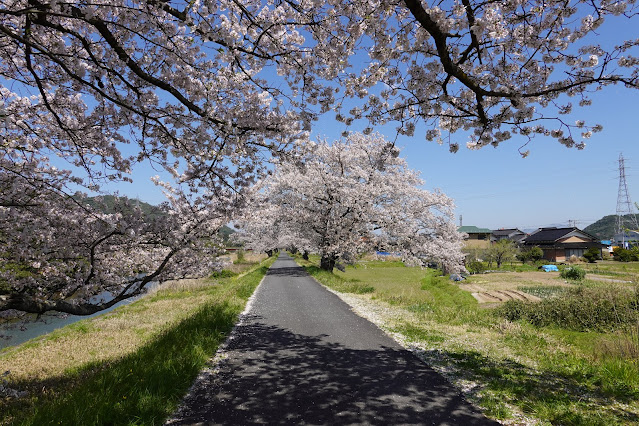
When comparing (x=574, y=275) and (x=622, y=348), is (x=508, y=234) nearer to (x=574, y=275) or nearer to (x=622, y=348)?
(x=574, y=275)

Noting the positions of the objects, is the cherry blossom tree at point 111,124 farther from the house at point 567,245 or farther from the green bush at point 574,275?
the house at point 567,245

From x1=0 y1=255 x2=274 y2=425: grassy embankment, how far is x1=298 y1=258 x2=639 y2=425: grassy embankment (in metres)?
4.70

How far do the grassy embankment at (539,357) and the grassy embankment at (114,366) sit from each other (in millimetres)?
4704

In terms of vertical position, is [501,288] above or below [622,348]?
below

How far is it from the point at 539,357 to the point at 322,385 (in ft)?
16.0

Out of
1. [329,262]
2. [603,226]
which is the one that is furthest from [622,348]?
[603,226]

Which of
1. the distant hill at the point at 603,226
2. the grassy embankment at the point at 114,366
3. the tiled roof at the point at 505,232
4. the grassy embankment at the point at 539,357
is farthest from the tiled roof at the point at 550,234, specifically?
the distant hill at the point at 603,226

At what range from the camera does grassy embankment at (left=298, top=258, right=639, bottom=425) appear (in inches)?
194

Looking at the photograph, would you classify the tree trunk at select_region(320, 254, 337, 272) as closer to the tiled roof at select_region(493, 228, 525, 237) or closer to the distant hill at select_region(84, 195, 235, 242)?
the distant hill at select_region(84, 195, 235, 242)

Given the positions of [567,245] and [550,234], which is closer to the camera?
[567,245]

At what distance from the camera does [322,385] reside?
580cm

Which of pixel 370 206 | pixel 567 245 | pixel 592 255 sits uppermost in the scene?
pixel 370 206

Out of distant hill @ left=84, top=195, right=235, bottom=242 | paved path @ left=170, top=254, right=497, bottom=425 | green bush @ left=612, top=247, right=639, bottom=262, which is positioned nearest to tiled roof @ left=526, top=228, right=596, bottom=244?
green bush @ left=612, top=247, right=639, bottom=262

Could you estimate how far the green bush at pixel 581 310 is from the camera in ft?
36.6
